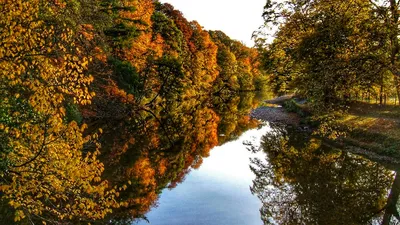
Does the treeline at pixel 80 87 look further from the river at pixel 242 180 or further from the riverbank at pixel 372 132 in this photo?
the riverbank at pixel 372 132

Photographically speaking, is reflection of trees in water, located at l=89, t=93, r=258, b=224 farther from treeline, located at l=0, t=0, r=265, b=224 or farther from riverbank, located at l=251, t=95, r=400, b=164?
riverbank, located at l=251, t=95, r=400, b=164

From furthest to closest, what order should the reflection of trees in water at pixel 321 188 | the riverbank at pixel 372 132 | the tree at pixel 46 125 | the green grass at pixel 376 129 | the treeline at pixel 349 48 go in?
the green grass at pixel 376 129
the riverbank at pixel 372 132
the treeline at pixel 349 48
the reflection of trees in water at pixel 321 188
the tree at pixel 46 125

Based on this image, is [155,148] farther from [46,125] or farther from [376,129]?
[46,125]

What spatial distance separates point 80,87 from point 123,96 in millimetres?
27545

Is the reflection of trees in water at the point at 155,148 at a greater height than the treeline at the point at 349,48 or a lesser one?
lesser

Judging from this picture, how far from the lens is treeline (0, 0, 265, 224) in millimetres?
7625

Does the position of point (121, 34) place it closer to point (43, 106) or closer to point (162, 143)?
point (162, 143)

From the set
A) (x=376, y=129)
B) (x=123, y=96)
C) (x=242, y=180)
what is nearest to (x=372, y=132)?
(x=376, y=129)

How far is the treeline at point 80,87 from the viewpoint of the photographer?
762 centimetres

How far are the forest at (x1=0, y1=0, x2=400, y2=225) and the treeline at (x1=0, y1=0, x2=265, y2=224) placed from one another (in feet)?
0.25

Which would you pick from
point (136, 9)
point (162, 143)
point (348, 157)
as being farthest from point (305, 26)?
point (136, 9)

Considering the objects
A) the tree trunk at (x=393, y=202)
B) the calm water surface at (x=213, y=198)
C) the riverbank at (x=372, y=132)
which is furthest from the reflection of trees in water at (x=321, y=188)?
the riverbank at (x=372, y=132)

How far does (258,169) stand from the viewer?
22094 millimetres

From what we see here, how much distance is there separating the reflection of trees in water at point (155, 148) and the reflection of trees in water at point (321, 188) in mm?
5124
